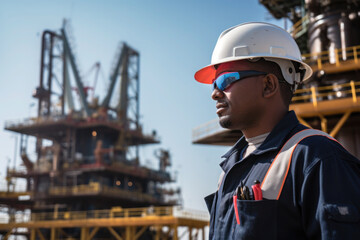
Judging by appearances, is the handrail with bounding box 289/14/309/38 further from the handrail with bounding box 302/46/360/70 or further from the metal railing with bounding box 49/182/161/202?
the metal railing with bounding box 49/182/161/202

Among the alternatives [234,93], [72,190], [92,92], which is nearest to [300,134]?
[234,93]

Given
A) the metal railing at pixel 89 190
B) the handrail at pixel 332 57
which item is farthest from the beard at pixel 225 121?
the metal railing at pixel 89 190

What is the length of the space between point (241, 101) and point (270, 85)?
19 centimetres

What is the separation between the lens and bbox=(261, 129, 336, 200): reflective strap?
2234 mm

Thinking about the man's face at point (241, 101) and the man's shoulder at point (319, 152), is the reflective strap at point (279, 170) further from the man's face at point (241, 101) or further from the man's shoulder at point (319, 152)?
the man's face at point (241, 101)

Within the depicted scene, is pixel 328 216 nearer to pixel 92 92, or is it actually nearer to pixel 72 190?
pixel 72 190

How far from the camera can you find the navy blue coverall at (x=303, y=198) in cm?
198

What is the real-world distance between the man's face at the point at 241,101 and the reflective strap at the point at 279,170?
362 millimetres

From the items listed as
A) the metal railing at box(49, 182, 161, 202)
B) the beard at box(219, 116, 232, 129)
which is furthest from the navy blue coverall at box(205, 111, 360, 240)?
the metal railing at box(49, 182, 161, 202)

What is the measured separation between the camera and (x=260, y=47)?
2.66 m

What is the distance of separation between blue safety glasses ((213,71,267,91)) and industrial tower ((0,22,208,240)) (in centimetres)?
3177

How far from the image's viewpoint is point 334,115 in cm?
1838

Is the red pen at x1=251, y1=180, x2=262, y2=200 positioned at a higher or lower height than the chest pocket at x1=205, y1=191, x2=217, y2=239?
higher

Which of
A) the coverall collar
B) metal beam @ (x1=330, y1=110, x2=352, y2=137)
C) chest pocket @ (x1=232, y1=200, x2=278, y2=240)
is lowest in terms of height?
chest pocket @ (x1=232, y1=200, x2=278, y2=240)
